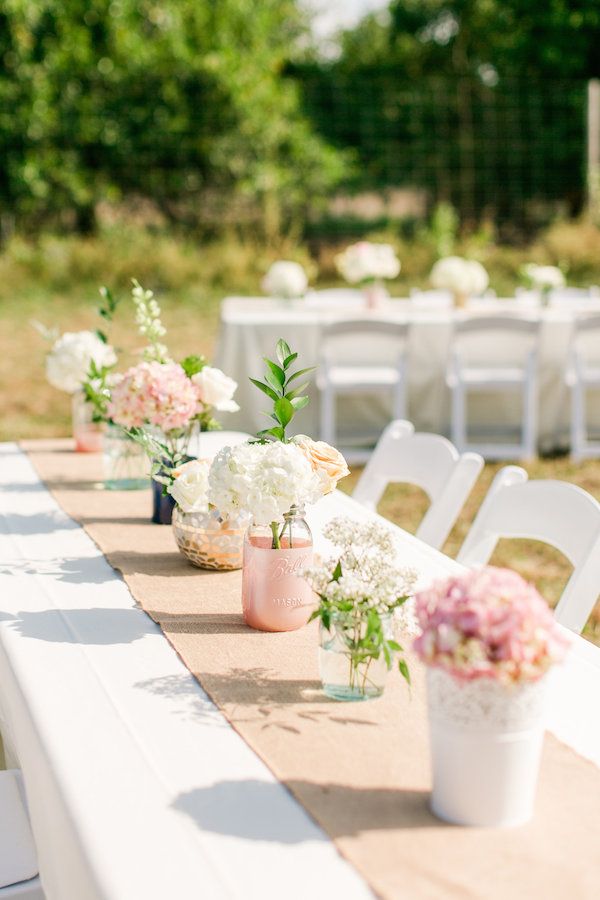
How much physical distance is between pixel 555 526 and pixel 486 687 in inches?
52.4

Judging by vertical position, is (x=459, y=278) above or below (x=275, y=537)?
above

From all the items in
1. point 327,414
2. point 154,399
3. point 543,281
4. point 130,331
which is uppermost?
point 543,281

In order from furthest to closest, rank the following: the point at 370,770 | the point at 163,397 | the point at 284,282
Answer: the point at 284,282
the point at 163,397
the point at 370,770

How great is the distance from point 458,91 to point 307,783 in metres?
16.8

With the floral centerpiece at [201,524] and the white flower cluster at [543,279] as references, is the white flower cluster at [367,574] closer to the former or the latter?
the floral centerpiece at [201,524]

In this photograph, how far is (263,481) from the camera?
1.75 meters

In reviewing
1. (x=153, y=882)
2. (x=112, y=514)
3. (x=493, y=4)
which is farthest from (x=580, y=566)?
(x=493, y=4)

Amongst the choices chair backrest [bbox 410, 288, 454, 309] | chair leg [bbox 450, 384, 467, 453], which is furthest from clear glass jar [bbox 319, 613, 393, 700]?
chair backrest [bbox 410, 288, 454, 309]

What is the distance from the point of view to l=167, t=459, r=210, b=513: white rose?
2.18 m

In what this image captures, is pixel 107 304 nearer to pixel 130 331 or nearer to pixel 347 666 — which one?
pixel 347 666

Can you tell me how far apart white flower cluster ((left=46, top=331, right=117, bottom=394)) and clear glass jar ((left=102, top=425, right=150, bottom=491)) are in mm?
253

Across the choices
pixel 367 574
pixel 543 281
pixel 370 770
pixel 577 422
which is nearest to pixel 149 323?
pixel 367 574

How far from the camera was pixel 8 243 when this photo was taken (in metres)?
15.0

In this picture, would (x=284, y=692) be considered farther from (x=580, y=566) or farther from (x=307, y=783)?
(x=580, y=566)
